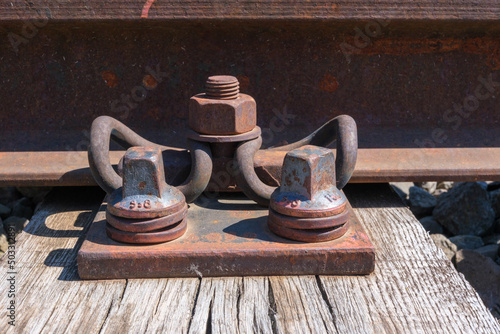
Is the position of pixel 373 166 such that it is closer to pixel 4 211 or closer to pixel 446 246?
pixel 446 246

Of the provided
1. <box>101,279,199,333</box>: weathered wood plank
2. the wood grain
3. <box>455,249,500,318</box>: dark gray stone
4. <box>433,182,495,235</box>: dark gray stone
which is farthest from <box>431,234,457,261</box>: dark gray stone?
<box>101,279,199,333</box>: weathered wood plank

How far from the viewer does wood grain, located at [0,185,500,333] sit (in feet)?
5.07

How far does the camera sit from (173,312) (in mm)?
1605

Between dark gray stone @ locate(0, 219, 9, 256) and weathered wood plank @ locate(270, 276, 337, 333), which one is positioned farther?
dark gray stone @ locate(0, 219, 9, 256)

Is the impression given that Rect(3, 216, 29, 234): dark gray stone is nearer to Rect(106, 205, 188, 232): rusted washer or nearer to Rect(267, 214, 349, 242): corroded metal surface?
Rect(106, 205, 188, 232): rusted washer

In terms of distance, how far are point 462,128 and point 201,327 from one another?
5.75ft

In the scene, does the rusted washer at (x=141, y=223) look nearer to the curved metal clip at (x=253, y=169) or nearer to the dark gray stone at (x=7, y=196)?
the curved metal clip at (x=253, y=169)

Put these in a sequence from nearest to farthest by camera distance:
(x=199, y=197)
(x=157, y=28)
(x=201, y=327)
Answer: (x=201, y=327)
(x=199, y=197)
(x=157, y=28)

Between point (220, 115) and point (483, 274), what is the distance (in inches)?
61.9

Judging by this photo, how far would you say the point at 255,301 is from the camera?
166cm

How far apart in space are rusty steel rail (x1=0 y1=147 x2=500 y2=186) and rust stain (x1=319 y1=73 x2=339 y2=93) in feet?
1.09

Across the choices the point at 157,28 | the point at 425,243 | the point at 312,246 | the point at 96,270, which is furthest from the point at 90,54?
the point at 425,243

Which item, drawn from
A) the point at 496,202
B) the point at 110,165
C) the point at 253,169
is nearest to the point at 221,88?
the point at 253,169

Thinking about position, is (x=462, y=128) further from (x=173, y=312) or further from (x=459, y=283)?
(x=173, y=312)
